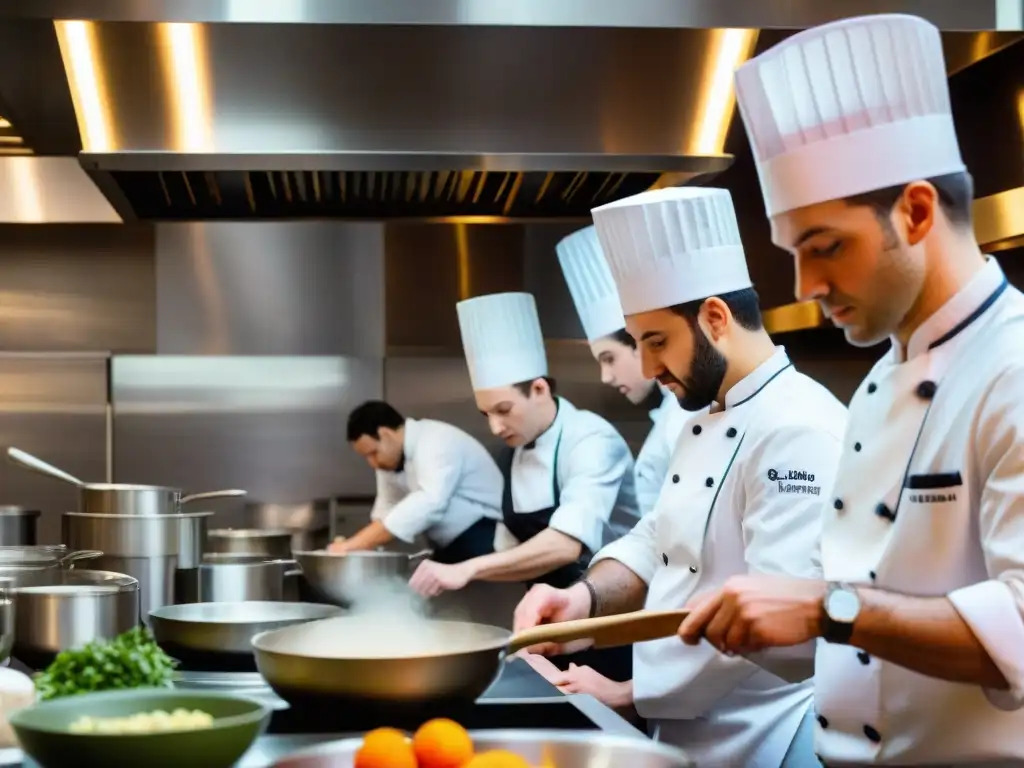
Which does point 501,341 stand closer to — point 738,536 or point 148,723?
point 738,536

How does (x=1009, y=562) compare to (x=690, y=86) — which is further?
(x=690, y=86)

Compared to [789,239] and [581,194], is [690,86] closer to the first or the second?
[581,194]

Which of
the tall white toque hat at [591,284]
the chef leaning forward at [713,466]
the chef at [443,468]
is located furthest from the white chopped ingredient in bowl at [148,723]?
the chef at [443,468]

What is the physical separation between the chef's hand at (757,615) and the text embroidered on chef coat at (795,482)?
0.55 metres

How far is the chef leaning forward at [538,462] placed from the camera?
344 centimetres

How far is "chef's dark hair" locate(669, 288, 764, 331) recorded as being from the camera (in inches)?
87.5

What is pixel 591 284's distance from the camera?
3.63 metres

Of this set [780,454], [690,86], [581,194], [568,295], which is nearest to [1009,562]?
[780,454]

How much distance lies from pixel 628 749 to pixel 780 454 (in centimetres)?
83

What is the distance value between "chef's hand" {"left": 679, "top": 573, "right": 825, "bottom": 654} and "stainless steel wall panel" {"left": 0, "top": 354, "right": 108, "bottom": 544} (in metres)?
3.57

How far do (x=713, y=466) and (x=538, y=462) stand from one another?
63.4 inches

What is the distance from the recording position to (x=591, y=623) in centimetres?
146

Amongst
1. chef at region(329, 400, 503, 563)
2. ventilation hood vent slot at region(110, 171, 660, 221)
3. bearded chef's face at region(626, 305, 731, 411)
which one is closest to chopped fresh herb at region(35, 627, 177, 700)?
bearded chef's face at region(626, 305, 731, 411)

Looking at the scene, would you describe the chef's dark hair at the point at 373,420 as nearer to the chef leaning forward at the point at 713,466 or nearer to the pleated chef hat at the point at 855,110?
the chef leaning forward at the point at 713,466
